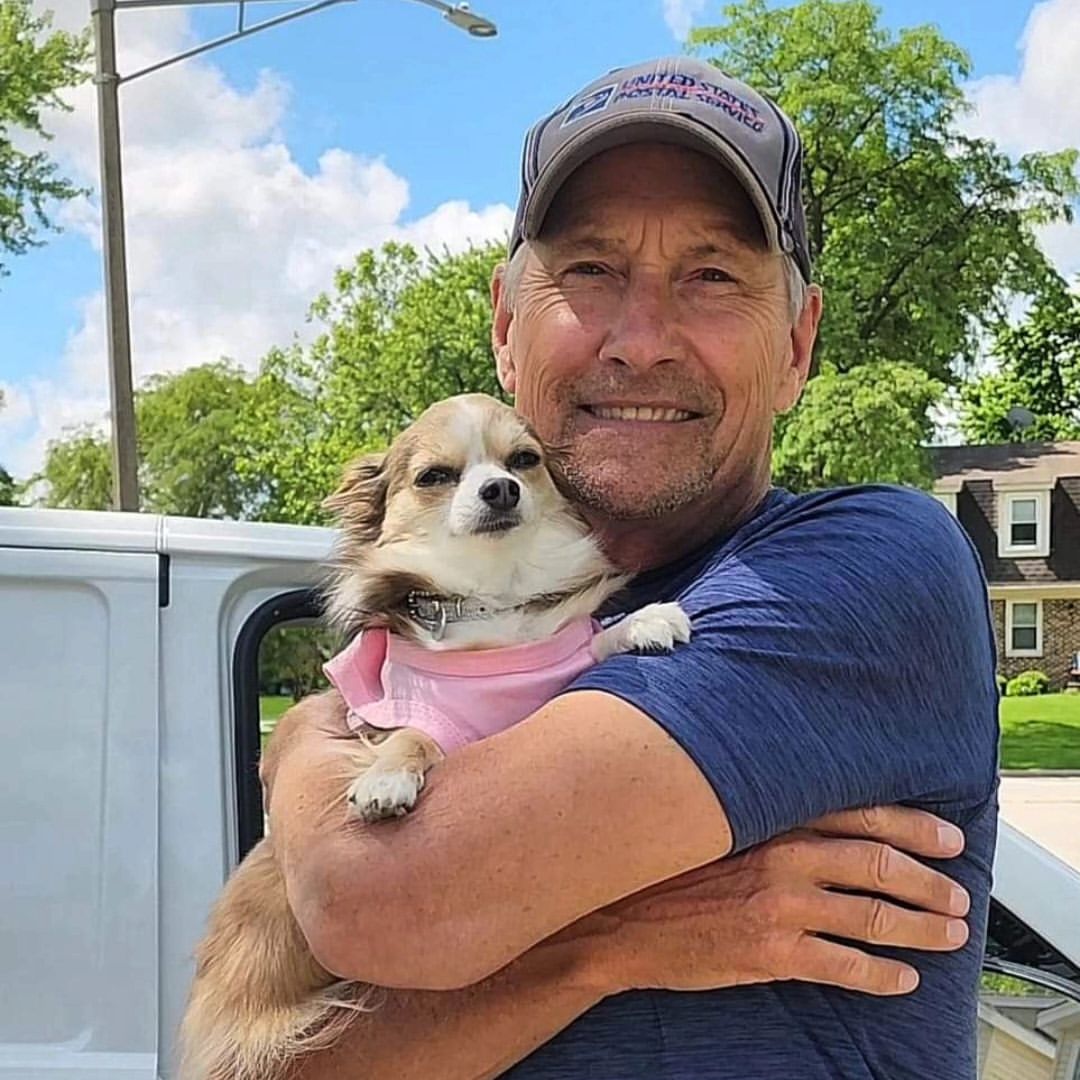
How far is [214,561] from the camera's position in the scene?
2.57m

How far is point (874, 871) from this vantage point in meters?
1.35

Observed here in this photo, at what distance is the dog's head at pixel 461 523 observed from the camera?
204cm

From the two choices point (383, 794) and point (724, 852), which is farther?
point (383, 794)

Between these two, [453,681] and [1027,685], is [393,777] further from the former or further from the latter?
[1027,685]

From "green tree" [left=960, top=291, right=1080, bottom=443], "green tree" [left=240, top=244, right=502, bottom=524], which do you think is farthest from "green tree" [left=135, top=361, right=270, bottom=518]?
"green tree" [left=960, top=291, right=1080, bottom=443]

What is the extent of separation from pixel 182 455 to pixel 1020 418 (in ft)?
64.1

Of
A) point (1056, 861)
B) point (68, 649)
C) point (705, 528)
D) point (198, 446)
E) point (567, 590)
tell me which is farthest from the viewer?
point (198, 446)

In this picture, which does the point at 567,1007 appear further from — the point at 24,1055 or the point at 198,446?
the point at 198,446

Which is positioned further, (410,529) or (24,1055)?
(24,1055)

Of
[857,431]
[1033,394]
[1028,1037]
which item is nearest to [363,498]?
[1028,1037]

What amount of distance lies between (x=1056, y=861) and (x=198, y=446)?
1077 inches

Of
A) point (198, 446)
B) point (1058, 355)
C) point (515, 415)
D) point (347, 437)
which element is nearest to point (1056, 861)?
point (515, 415)

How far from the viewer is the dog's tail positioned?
1.64 metres

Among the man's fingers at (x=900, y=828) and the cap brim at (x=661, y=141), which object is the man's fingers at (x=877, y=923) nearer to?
the man's fingers at (x=900, y=828)
